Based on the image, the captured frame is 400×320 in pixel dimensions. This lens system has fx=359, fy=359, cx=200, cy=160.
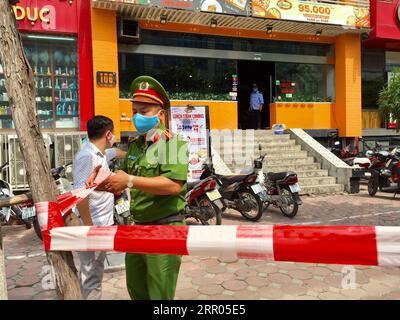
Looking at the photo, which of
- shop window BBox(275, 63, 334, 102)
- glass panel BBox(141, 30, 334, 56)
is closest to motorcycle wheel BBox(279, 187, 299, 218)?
glass panel BBox(141, 30, 334, 56)

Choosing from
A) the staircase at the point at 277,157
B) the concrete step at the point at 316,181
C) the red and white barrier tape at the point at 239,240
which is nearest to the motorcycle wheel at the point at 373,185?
the staircase at the point at 277,157

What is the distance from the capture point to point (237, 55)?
507 inches

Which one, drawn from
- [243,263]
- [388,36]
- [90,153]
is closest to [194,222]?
[243,263]

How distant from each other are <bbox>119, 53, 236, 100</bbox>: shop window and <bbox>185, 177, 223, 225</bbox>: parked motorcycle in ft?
21.1

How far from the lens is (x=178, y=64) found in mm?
12305

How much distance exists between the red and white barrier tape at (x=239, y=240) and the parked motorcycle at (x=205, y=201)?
3.81 metres

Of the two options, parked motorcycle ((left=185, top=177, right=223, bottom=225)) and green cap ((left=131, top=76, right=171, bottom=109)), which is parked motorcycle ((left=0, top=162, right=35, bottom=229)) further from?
green cap ((left=131, top=76, right=171, bottom=109))

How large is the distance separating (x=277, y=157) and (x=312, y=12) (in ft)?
18.0

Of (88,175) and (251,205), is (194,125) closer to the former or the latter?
(251,205)

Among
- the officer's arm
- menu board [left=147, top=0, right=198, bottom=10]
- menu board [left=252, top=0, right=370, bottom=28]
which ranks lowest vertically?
the officer's arm

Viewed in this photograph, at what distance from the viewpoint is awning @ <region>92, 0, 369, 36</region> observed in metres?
10.4
